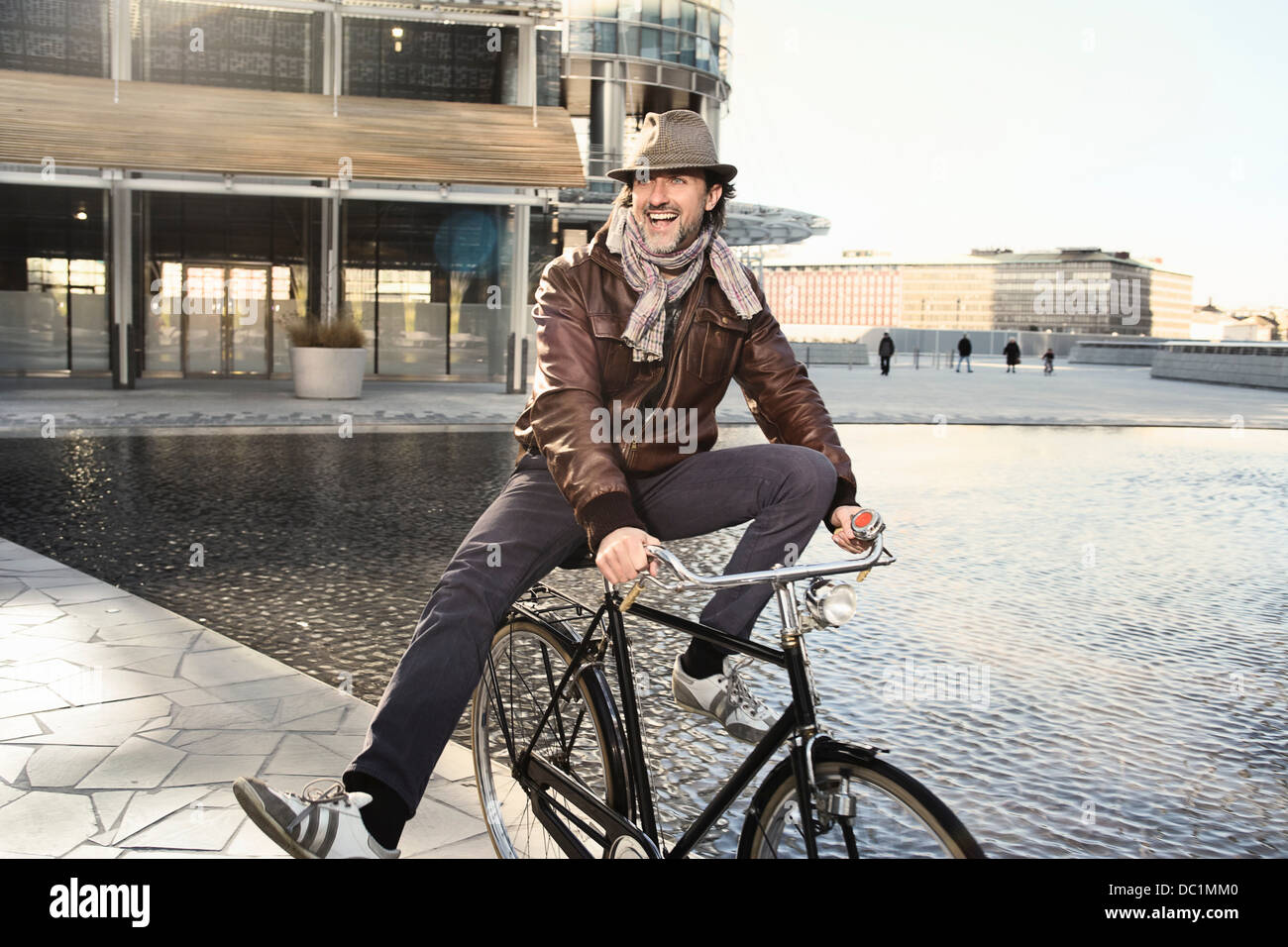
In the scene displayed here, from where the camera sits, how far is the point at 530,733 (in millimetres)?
3131

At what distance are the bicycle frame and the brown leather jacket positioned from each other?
38 cm

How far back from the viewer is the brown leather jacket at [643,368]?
116 inches

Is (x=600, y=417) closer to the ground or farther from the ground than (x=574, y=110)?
closer to the ground

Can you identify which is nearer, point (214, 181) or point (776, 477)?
point (776, 477)

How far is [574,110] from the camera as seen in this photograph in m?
40.9

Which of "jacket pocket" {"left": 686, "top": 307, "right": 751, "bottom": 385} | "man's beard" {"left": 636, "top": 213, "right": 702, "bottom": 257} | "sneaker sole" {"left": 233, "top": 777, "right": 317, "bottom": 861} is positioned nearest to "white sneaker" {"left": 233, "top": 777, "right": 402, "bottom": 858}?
"sneaker sole" {"left": 233, "top": 777, "right": 317, "bottom": 861}

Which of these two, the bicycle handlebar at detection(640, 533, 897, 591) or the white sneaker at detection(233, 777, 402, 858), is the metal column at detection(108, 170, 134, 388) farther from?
the bicycle handlebar at detection(640, 533, 897, 591)

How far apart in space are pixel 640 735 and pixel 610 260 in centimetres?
109

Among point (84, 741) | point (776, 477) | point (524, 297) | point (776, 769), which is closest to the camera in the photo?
point (776, 769)

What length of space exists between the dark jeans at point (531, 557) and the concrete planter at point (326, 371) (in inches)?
695
